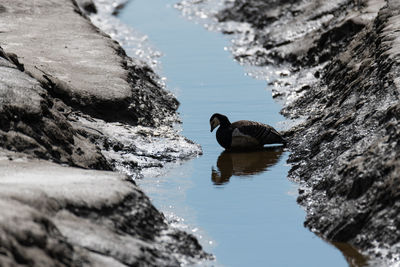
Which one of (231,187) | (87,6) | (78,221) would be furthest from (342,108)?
(87,6)

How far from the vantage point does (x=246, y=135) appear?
12109 mm

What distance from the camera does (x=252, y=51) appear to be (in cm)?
1928

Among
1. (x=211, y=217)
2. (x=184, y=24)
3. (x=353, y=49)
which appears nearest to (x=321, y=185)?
(x=211, y=217)

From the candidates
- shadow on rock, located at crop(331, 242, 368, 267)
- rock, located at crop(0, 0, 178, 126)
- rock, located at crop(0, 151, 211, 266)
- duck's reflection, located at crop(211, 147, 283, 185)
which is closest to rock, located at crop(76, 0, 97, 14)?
rock, located at crop(0, 0, 178, 126)

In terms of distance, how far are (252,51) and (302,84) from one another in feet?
12.4

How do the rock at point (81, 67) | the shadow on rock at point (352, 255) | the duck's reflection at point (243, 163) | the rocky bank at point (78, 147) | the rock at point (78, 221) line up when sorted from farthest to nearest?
1. the rock at point (81, 67)
2. the duck's reflection at point (243, 163)
3. the shadow on rock at point (352, 255)
4. the rocky bank at point (78, 147)
5. the rock at point (78, 221)

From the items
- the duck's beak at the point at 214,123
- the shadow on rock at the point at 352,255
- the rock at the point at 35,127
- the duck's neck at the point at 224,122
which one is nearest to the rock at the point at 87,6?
the duck's beak at the point at 214,123

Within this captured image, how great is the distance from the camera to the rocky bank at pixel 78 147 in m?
6.87

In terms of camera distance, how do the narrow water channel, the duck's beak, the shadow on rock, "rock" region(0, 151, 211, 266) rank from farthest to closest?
the duck's beak
the narrow water channel
the shadow on rock
"rock" region(0, 151, 211, 266)

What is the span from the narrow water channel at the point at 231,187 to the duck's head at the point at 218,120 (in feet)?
0.86

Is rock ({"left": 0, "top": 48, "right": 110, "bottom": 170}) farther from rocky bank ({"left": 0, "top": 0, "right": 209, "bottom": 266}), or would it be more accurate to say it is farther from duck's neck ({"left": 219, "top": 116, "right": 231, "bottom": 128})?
duck's neck ({"left": 219, "top": 116, "right": 231, "bottom": 128})

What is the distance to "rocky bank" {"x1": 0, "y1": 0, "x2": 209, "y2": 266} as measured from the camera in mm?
6874

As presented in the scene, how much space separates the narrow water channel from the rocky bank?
1.20ft

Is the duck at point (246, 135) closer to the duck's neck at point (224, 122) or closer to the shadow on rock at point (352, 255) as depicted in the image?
the duck's neck at point (224, 122)
